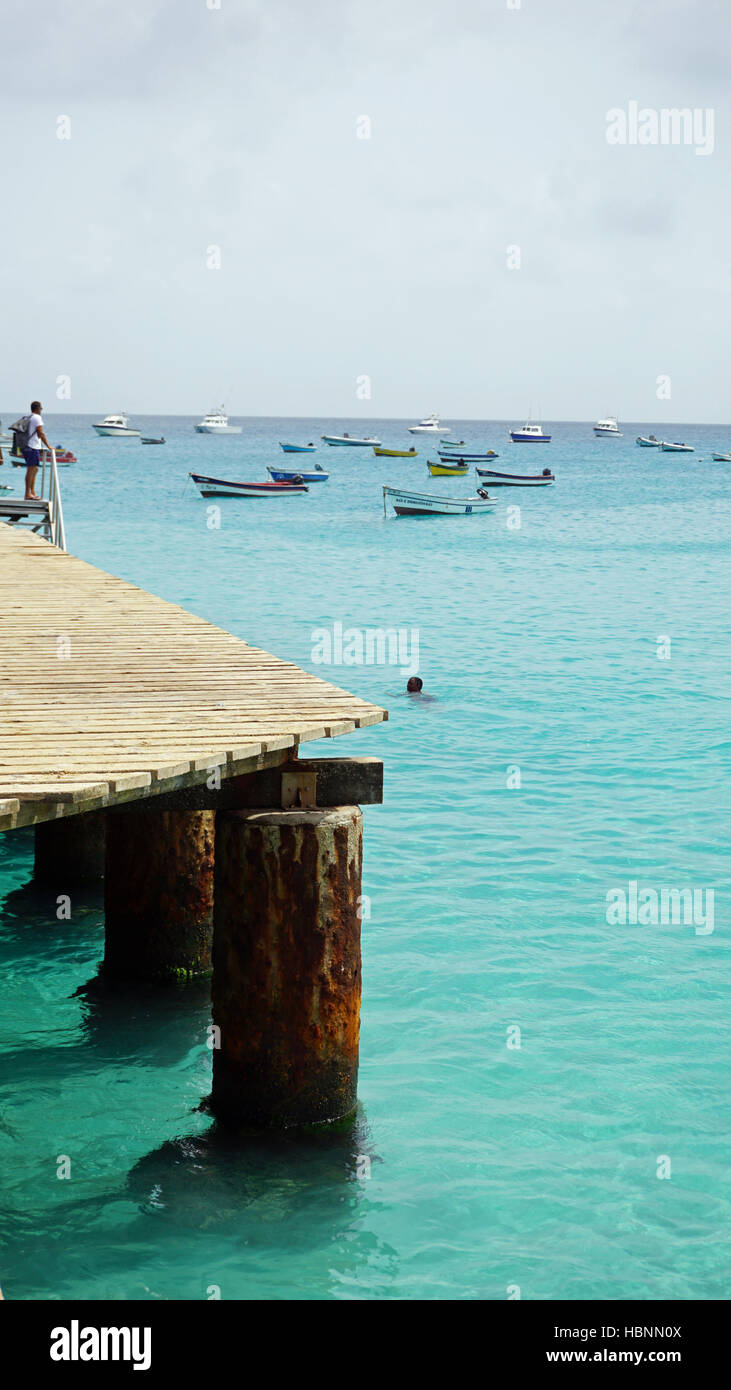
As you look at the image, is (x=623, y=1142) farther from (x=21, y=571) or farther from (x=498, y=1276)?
(x=21, y=571)

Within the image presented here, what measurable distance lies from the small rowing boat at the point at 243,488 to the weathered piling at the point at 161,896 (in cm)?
6344

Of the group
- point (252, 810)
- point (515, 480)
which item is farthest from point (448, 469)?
point (252, 810)

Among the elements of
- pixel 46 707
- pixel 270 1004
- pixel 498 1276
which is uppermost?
pixel 46 707

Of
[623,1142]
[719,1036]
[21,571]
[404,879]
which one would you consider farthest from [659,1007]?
[21,571]

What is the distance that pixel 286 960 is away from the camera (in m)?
7.10

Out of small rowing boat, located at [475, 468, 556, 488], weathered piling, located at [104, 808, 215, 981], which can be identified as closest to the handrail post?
weathered piling, located at [104, 808, 215, 981]

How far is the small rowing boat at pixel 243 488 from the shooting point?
72.4 m

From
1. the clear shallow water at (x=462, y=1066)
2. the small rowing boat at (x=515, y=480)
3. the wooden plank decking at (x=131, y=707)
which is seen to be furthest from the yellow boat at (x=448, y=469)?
the wooden plank decking at (x=131, y=707)

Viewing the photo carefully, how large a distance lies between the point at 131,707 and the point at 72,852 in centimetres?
437

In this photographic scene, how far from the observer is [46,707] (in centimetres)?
806

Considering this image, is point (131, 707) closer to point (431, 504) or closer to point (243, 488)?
point (431, 504)

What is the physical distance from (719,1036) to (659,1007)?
629mm

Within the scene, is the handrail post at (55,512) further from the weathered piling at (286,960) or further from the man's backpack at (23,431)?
the weathered piling at (286,960)
